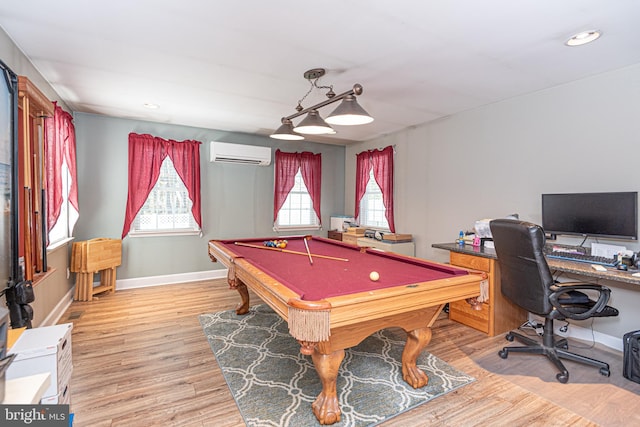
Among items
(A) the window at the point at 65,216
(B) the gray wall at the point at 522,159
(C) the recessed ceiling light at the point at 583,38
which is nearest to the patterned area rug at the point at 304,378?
(B) the gray wall at the point at 522,159

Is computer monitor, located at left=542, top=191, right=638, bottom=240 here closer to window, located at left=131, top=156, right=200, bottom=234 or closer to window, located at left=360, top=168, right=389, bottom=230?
window, located at left=360, top=168, right=389, bottom=230

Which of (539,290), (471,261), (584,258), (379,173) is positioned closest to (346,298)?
(539,290)

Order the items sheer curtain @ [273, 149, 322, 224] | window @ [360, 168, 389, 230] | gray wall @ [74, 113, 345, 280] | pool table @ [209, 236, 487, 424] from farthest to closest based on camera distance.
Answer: sheer curtain @ [273, 149, 322, 224], window @ [360, 168, 389, 230], gray wall @ [74, 113, 345, 280], pool table @ [209, 236, 487, 424]

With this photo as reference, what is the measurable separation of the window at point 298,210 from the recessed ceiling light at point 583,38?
4.10 metres

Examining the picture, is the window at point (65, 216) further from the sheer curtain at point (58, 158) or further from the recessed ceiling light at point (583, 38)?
the recessed ceiling light at point (583, 38)

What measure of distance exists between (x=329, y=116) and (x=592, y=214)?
234 cm

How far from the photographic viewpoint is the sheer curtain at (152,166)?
4.38 metres

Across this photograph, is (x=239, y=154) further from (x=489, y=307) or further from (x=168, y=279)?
(x=489, y=307)

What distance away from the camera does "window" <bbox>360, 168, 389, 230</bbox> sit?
17.3ft

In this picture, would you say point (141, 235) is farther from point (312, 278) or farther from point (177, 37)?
point (312, 278)

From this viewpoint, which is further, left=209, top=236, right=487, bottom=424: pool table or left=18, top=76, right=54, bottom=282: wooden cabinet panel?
left=18, top=76, right=54, bottom=282: wooden cabinet panel

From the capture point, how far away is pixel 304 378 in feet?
7.30

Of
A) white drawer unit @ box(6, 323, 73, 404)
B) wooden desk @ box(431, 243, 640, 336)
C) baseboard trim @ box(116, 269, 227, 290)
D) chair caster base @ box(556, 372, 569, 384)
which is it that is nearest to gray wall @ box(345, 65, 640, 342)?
wooden desk @ box(431, 243, 640, 336)

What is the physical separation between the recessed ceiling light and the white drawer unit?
362 centimetres
